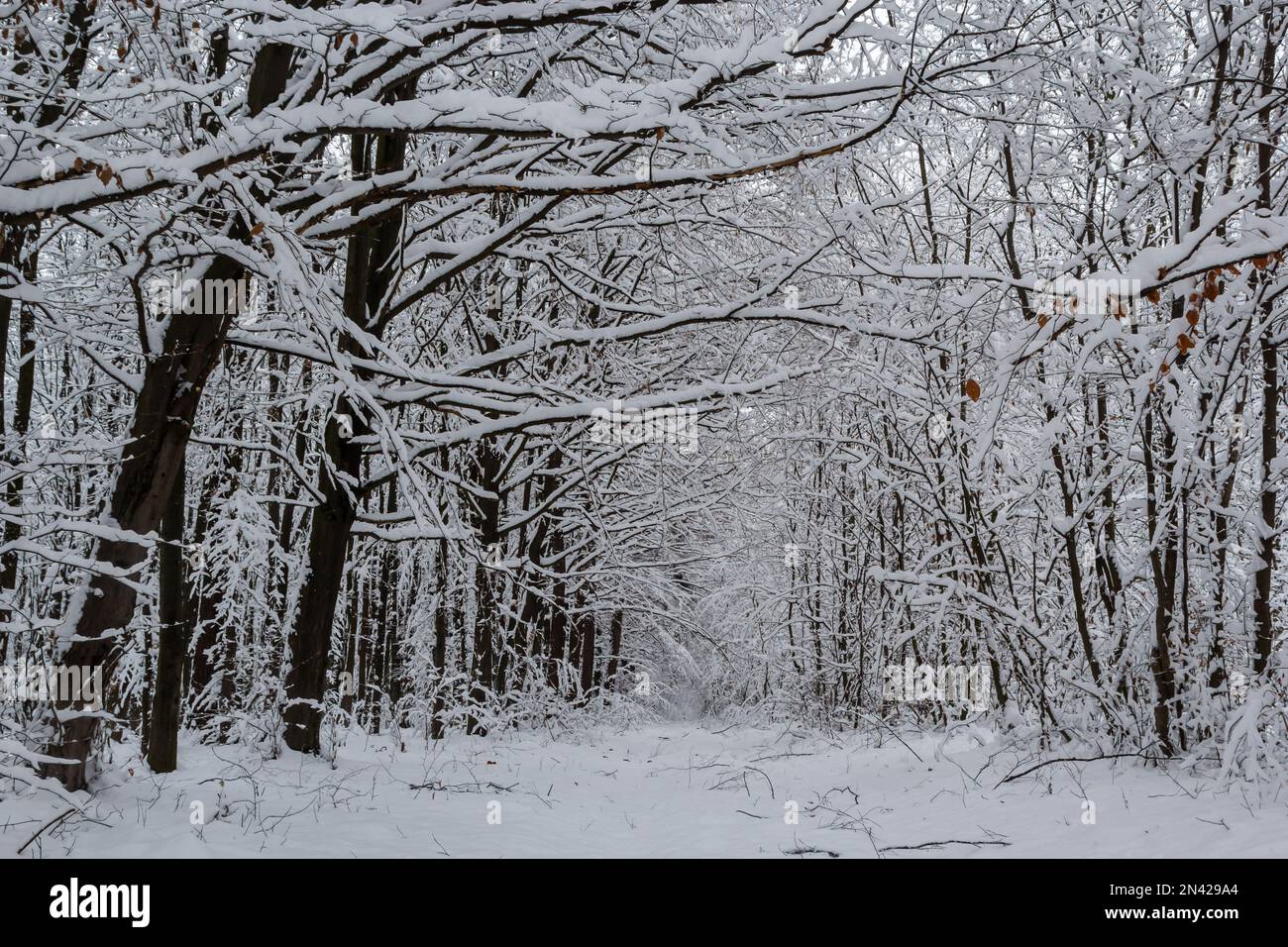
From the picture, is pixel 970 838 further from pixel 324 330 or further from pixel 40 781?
pixel 40 781

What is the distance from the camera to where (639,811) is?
6.00 metres

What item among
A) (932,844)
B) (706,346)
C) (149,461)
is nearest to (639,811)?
(932,844)

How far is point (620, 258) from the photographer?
10.6m

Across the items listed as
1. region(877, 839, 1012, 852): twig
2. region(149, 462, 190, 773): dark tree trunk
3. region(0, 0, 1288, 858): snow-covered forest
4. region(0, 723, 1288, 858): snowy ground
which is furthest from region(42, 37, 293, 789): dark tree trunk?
region(877, 839, 1012, 852): twig

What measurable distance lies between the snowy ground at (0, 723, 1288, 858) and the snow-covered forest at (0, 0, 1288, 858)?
46mm

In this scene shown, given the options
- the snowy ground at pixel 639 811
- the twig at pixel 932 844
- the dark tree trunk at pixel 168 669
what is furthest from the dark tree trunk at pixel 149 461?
the twig at pixel 932 844

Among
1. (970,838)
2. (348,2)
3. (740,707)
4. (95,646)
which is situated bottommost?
(740,707)

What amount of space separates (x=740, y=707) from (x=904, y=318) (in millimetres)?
11916

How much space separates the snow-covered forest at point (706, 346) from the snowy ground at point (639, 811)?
46 millimetres

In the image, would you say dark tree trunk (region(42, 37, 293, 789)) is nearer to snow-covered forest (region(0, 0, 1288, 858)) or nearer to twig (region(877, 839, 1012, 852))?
snow-covered forest (region(0, 0, 1288, 858))

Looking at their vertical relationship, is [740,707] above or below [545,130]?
below

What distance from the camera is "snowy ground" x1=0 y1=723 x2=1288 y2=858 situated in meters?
3.96

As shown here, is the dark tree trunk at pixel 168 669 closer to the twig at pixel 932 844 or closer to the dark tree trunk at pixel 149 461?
the dark tree trunk at pixel 149 461

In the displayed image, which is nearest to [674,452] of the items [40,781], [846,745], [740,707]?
[846,745]
